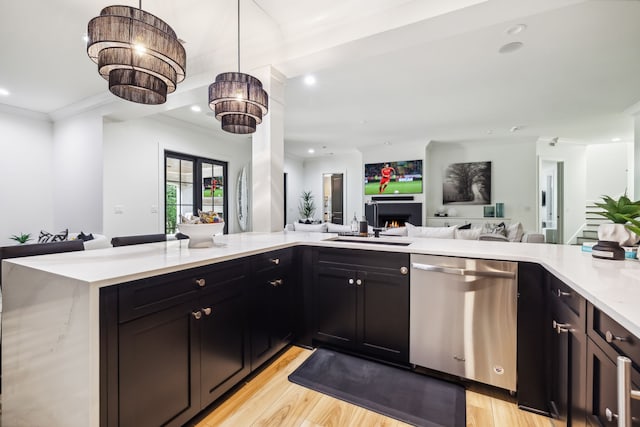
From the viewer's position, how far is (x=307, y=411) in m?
1.63

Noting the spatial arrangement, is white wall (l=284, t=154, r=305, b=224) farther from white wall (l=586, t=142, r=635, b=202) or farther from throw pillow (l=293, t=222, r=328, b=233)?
white wall (l=586, t=142, r=635, b=202)

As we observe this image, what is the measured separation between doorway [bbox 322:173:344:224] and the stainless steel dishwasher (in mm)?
6643

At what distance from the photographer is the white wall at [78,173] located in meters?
4.12

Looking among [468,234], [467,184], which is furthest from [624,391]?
[467,184]

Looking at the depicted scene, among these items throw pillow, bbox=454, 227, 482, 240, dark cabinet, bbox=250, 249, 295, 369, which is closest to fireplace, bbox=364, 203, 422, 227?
throw pillow, bbox=454, 227, 482, 240

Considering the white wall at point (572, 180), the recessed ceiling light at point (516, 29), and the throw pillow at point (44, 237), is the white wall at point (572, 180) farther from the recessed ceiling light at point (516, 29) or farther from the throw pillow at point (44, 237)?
the throw pillow at point (44, 237)

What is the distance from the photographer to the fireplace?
683 cm

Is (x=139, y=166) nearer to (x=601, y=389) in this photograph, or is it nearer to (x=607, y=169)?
(x=601, y=389)

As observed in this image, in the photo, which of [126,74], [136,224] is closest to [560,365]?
[126,74]

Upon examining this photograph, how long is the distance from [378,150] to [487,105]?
10.4 feet

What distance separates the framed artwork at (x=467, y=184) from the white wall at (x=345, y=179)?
90.1 inches

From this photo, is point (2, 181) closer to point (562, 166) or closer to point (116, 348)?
point (116, 348)

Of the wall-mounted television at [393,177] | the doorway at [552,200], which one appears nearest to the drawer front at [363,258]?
the wall-mounted television at [393,177]

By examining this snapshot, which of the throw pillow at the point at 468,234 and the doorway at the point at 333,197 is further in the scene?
the doorway at the point at 333,197
